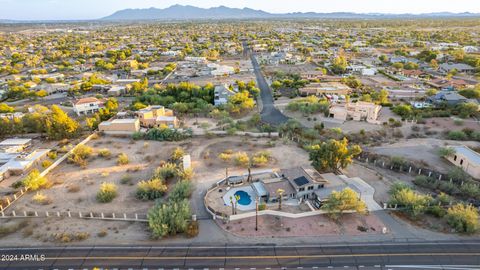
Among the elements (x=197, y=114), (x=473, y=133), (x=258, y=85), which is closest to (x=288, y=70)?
(x=258, y=85)

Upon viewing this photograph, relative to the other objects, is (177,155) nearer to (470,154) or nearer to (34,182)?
(34,182)

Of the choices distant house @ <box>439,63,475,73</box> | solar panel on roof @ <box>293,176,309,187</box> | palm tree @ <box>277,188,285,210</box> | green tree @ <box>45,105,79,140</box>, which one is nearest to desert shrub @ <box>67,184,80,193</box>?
green tree @ <box>45,105,79,140</box>

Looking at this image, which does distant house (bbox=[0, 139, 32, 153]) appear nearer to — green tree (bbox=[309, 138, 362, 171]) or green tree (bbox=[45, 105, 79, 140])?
green tree (bbox=[45, 105, 79, 140])

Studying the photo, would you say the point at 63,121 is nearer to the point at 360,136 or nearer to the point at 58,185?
the point at 58,185

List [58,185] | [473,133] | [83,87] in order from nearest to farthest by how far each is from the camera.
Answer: [58,185]
[473,133]
[83,87]

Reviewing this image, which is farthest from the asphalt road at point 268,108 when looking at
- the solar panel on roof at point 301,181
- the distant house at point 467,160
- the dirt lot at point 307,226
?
the dirt lot at point 307,226
